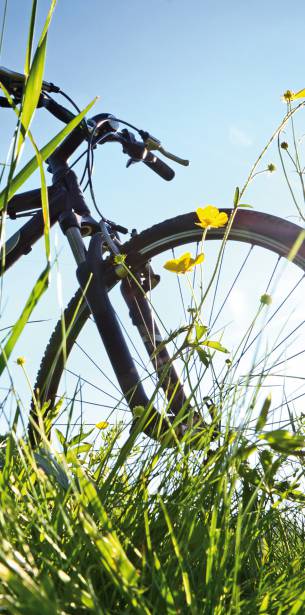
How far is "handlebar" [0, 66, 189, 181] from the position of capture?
2.09 metres

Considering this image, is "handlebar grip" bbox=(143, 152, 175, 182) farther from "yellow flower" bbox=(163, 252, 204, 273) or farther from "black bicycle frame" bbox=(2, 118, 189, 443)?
"yellow flower" bbox=(163, 252, 204, 273)

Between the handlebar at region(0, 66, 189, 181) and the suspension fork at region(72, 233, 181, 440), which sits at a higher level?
the handlebar at region(0, 66, 189, 181)

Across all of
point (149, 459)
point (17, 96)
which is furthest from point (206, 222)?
point (17, 96)

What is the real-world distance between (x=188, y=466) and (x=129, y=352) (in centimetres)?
93

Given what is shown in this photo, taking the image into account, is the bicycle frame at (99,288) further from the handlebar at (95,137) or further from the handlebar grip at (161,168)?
the handlebar grip at (161,168)

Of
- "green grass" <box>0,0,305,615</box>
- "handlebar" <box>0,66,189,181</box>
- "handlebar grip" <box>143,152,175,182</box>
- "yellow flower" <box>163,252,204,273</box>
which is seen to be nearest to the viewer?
"green grass" <box>0,0,305,615</box>

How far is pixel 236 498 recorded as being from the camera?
0.78 m

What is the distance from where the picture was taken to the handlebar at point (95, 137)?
82.4 inches

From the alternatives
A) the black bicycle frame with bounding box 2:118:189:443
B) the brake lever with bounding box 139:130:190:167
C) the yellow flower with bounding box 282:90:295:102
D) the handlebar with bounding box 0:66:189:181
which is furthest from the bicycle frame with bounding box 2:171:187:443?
the yellow flower with bounding box 282:90:295:102

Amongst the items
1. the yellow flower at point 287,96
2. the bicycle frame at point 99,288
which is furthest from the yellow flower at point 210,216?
the bicycle frame at point 99,288

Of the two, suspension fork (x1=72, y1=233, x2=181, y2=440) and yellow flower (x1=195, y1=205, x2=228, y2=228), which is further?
suspension fork (x1=72, y1=233, x2=181, y2=440)

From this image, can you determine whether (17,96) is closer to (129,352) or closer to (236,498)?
(129,352)

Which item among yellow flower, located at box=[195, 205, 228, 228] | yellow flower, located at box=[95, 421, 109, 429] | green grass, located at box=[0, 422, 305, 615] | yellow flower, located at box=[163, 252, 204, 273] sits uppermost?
yellow flower, located at box=[195, 205, 228, 228]

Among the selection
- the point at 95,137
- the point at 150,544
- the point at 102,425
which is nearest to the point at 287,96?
the point at 102,425
